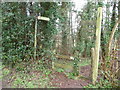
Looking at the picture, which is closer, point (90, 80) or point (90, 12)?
point (90, 80)

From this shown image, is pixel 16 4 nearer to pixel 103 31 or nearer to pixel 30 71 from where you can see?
pixel 30 71

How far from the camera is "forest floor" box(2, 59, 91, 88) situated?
105 inches

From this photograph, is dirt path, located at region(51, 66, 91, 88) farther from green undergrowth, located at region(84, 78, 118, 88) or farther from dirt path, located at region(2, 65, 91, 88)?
green undergrowth, located at region(84, 78, 118, 88)

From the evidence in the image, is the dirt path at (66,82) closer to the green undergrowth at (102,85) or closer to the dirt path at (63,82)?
the dirt path at (63,82)

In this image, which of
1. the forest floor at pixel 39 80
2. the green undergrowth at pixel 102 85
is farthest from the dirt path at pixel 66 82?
the green undergrowth at pixel 102 85

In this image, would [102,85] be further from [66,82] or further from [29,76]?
[29,76]

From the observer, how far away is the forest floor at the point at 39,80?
8.71ft

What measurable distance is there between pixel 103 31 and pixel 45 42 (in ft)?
9.20

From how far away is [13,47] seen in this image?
11.6 feet

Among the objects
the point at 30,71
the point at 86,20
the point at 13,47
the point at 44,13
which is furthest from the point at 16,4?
the point at 86,20

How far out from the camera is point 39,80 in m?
2.85

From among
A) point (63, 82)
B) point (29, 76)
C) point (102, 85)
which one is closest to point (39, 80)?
point (29, 76)

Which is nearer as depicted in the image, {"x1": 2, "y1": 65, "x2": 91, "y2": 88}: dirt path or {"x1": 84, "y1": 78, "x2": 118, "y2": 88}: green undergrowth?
{"x1": 84, "y1": 78, "x2": 118, "y2": 88}: green undergrowth

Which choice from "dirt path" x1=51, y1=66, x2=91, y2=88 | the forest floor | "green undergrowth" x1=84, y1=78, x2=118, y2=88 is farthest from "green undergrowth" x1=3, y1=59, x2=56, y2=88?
"green undergrowth" x1=84, y1=78, x2=118, y2=88
